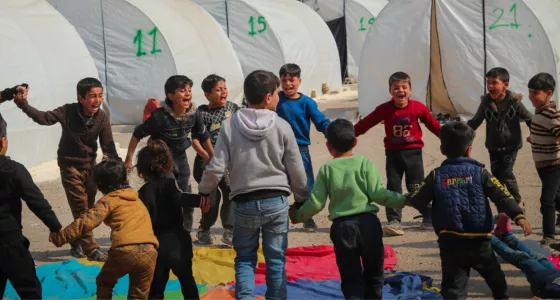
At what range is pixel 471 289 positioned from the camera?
239 inches

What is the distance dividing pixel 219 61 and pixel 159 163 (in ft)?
44.9

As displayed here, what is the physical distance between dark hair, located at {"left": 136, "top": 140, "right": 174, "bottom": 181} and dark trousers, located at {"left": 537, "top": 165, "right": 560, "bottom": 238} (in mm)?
3490

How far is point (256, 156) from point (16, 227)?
5.05 feet

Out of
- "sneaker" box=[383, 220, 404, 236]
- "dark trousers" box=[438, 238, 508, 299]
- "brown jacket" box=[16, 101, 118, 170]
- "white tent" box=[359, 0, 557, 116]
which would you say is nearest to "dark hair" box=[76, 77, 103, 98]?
"brown jacket" box=[16, 101, 118, 170]

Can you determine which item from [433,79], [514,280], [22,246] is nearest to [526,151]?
[433,79]

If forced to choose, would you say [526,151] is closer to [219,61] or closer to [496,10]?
[496,10]

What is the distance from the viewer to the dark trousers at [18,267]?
5062 mm

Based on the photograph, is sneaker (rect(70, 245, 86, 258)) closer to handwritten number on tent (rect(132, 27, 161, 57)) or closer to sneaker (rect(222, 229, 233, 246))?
sneaker (rect(222, 229, 233, 246))

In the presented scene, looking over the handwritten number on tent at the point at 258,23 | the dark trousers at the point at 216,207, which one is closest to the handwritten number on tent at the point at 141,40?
the handwritten number on tent at the point at 258,23

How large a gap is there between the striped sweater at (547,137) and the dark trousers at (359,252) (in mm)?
2550

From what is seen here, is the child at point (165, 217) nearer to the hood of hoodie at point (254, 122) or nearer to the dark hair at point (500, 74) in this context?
the hood of hoodie at point (254, 122)

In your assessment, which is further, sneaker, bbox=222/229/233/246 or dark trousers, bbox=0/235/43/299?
sneaker, bbox=222/229/233/246

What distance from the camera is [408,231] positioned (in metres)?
8.15

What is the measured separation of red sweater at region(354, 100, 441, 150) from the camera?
25.8 ft
